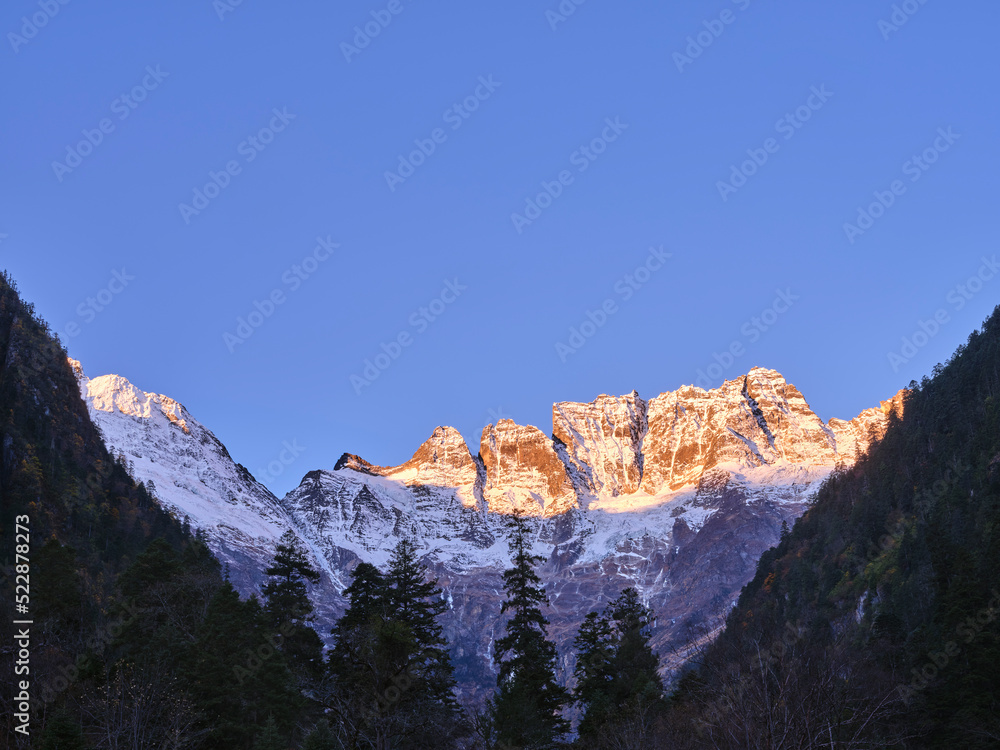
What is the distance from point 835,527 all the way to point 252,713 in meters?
113

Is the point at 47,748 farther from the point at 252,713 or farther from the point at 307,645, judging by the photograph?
the point at 307,645

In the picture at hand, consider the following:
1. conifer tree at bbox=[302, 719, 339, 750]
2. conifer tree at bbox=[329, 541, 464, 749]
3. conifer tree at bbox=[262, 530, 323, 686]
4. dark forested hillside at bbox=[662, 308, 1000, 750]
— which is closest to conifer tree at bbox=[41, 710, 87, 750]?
conifer tree at bbox=[302, 719, 339, 750]

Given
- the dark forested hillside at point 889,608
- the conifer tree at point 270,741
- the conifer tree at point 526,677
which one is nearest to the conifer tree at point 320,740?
the conifer tree at point 270,741

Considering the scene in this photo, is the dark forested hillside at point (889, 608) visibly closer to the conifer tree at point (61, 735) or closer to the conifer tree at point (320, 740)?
the conifer tree at point (320, 740)

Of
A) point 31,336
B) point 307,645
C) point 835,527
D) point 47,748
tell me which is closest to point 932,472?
point 835,527

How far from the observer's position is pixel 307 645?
60.2 m

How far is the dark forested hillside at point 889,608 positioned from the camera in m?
34.7

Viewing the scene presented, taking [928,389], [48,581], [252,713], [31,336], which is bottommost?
[252,713]

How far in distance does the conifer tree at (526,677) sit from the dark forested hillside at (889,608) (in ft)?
22.0

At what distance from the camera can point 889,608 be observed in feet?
309

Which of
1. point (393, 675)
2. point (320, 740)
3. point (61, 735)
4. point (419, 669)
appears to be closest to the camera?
point (61, 735)

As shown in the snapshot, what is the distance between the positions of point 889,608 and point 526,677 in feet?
183

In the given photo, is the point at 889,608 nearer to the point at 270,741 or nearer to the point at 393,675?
the point at 393,675

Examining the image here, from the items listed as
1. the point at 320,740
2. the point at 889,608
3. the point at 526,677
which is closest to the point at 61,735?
the point at 320,740
